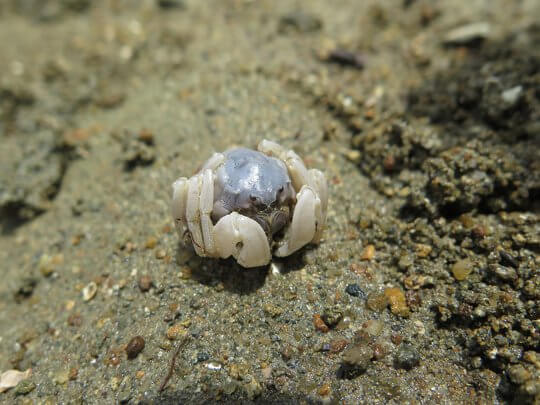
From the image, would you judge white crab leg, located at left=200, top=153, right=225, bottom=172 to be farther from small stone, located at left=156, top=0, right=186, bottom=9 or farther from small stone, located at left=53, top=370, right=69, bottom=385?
small stone, located at left=156, top=0, right=186, bottom=9

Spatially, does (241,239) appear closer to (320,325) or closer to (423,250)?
(320,325)

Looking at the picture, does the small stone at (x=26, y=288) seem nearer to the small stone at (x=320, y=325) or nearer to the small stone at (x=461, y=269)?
the small stone at (x=320, y=325)

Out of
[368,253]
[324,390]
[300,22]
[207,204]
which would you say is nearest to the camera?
[324,390]

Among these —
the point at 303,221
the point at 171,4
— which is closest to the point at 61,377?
the point at 303,221

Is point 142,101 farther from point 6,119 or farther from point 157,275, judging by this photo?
point 157,275

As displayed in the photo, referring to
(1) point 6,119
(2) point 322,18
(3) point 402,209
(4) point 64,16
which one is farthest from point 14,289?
(2) point 322,18
